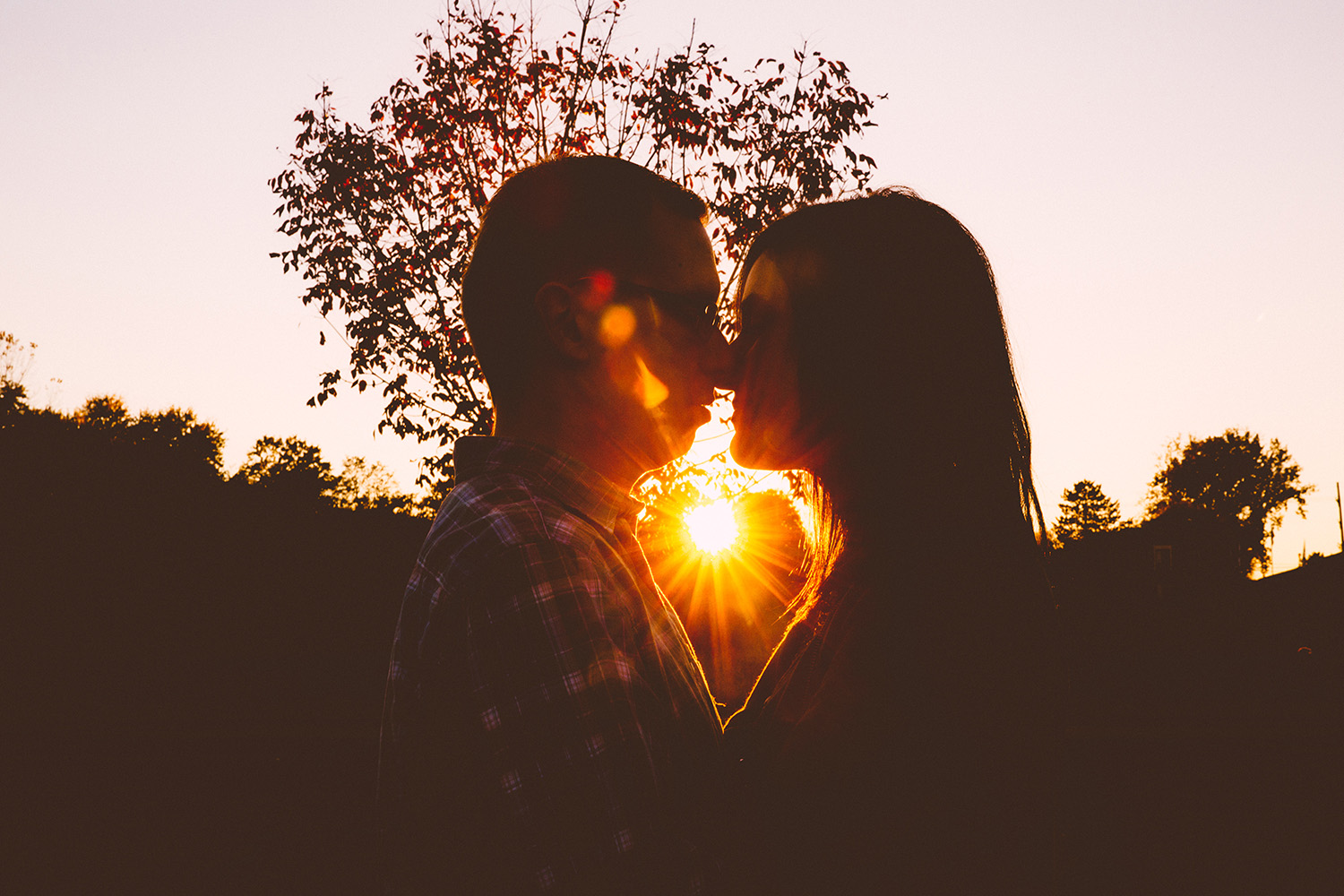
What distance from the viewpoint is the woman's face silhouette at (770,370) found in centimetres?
259

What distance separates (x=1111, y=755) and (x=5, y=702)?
18.1 metres

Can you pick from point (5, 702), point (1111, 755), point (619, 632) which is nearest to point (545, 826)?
point (619, 632)

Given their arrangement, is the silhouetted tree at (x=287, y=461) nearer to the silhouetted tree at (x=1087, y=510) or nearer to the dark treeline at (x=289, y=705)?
the dark treeline at (x=289, y=705)

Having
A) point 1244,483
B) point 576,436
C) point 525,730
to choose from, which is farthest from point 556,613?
point 1244,483

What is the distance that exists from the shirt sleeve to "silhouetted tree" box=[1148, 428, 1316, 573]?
316 ft

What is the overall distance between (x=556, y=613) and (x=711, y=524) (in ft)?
23.8

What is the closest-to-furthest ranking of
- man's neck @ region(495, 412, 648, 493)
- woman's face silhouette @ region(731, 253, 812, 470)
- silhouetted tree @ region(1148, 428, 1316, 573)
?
man's neck @ region(495, 412, 648, 493) < woman's face silhouette @ region(731, 253, 812, 470) < silhouetted tree @ region(1148, 428, 1316, 573)

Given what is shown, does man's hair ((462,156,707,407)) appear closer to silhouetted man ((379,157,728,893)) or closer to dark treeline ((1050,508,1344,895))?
silhouetted man ((379,157,728,893))

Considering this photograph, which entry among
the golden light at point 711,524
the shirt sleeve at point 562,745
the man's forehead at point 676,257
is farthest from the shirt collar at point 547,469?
the golden light at point 711,524

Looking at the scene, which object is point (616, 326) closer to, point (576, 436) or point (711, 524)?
point (576, 436)

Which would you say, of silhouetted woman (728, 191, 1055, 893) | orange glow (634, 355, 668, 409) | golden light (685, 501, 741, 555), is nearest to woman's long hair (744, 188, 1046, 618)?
silhouetted woman (728, 191, 1055, 893)

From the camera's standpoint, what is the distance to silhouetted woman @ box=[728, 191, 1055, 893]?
5.90 ft

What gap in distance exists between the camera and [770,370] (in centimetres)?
262

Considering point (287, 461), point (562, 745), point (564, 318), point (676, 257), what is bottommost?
point (562, 745)
